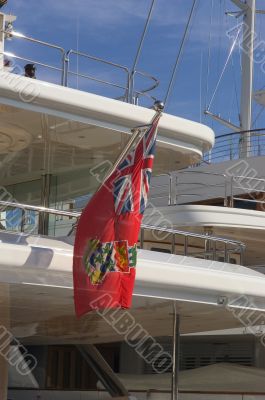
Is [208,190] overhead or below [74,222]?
overhead

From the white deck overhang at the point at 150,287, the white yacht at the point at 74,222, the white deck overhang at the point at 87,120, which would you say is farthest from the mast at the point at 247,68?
the white deck overhang at the point at 87,120

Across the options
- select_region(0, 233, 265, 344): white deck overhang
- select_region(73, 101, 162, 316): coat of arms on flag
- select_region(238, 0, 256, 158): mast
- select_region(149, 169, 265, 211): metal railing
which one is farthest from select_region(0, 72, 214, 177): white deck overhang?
select_region(238, 0, 256, 158): mast

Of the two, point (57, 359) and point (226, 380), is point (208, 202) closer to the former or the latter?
point (226, 380)

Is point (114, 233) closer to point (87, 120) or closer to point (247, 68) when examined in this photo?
point (87, 120)

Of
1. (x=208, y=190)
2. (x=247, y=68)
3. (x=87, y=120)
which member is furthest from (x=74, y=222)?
(x=247, y=68)

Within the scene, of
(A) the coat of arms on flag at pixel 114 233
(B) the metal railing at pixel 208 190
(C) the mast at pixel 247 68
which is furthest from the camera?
(C) the mast at pixel 247 68

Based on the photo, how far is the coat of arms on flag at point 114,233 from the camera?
1058 centimetres

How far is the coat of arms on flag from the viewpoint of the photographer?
10.6 metres

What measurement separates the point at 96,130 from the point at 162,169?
264cm

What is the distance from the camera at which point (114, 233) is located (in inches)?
424

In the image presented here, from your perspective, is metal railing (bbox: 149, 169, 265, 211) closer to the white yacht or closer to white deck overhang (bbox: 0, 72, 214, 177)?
the white yacht

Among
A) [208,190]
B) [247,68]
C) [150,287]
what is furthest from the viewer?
[247,68]

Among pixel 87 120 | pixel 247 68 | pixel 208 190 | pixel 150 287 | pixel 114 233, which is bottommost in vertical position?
pixel 150 287

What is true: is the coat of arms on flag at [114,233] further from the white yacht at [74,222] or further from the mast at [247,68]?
the mast at [247,68]
